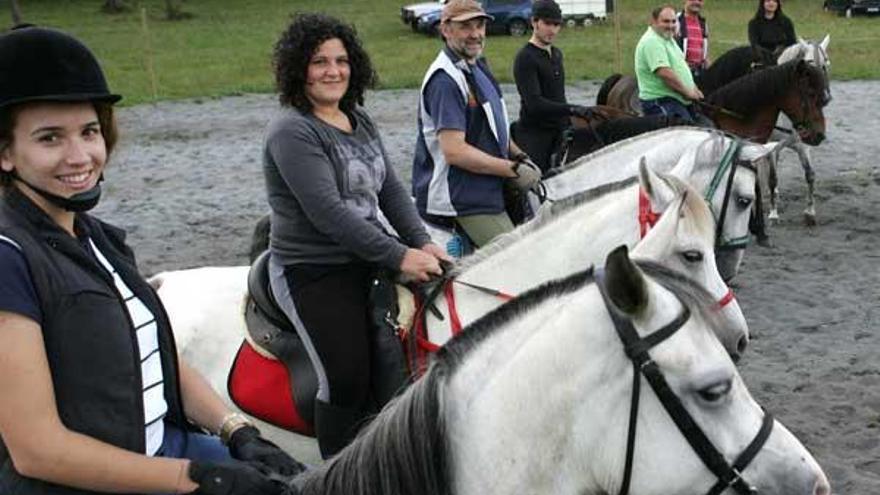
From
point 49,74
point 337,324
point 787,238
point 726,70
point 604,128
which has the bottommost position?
point 787,238

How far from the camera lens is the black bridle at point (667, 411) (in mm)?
1912

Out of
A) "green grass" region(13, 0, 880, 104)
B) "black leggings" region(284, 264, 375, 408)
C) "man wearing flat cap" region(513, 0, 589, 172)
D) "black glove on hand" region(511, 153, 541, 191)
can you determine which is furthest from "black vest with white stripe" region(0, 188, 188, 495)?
"green grass" region(13, 0, 880, 104)

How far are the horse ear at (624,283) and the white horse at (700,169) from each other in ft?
10.6

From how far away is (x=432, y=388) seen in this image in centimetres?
204

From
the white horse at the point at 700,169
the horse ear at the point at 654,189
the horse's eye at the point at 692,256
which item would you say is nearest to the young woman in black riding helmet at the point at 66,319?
the horse's eye at the point at 692,256

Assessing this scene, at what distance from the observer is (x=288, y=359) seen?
379 centimetres

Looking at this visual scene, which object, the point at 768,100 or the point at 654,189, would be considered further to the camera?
the point at 768,100

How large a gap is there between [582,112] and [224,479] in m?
6.10

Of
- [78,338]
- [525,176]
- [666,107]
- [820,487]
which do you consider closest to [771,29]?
[666,107]

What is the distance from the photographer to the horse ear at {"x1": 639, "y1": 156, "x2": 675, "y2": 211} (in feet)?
12.9

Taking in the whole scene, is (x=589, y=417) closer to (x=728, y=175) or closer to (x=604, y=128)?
(x=728, y=175)

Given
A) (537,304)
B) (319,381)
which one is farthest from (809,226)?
(537,304)

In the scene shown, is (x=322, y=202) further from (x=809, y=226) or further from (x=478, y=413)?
(x=809, y=226)

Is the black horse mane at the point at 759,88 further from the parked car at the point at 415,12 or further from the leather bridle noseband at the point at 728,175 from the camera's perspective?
the parked car at the point at 415,12
